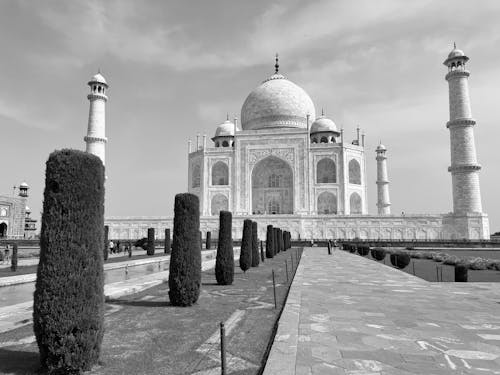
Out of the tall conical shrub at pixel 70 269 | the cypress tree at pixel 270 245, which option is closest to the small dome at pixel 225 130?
the cypress tree at pixel 270 245

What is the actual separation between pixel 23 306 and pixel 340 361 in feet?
18.9

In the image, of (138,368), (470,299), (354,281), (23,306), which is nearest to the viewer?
(138,368)

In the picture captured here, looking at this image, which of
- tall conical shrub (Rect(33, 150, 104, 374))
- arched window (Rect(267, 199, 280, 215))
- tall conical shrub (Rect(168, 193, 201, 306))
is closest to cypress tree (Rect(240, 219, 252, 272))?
tall conical shrub (Rect(168, 193, 201, 306))

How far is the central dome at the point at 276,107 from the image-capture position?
45969 mm

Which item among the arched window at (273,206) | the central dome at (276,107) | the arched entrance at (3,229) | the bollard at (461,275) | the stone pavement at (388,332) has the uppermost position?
the central dome at (276,107)

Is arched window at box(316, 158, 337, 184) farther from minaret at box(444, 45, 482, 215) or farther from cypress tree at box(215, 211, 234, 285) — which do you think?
A: cypress tree at box(215, 211, 234, 285)

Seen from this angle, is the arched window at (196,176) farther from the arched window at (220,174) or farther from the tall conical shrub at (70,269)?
the tall conical shrub at (70,269)

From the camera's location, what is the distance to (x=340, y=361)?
3990 millimetres

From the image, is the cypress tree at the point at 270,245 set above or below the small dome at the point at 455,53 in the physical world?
below

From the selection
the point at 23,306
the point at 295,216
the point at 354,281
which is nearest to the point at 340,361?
the point at 23,306

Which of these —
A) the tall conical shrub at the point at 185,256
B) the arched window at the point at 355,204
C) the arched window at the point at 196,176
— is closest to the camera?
the tall conical shrub at the point at 185,256

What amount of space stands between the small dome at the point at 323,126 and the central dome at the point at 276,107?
3.83 ft

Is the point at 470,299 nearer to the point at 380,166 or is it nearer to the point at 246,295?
the point at 246,295

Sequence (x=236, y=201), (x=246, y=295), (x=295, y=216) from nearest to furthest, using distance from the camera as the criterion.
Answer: (x=246, y=295)
(x=295, y=216)
(x=236, y=201)
